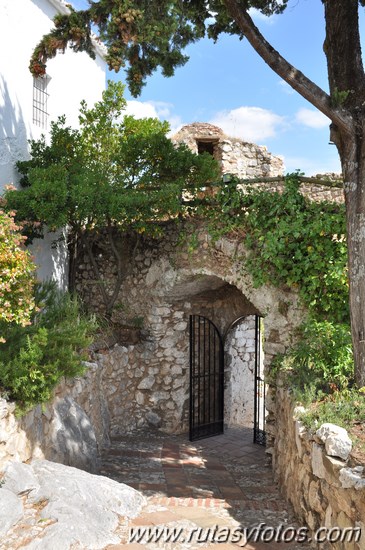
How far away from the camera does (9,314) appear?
412cm

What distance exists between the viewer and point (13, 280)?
4.16m

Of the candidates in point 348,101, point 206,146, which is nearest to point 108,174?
point 348,101

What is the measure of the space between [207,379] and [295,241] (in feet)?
13.6

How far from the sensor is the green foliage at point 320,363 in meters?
4.82

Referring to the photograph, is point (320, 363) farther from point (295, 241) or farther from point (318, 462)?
point (295, 241)

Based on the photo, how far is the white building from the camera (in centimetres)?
701

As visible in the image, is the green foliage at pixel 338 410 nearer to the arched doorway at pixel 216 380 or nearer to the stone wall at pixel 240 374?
the arched doorway at pixel 216 380

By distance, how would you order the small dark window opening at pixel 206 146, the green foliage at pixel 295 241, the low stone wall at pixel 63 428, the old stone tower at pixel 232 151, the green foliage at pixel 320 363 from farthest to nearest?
the small dark window opening at pixel 206 146, the old stone tower at pixel 232 151, the green foliage at pixel 295 241, the green foliage at pixel 320 363, the low stone wall at pixel 63 428

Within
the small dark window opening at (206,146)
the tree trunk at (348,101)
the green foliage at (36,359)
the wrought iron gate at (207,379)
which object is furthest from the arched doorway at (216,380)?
the small dark window opening at (206,146)

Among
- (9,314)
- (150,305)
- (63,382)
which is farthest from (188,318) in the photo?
(9,314)

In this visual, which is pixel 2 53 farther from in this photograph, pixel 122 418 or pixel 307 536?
pixel 307 536

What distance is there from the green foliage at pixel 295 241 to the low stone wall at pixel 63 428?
2.82 meters

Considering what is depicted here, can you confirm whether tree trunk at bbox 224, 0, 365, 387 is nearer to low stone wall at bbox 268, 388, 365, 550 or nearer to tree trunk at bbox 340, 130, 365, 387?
tree trunk at bbox 340, 130, 365, 387

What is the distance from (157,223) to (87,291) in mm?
2017
